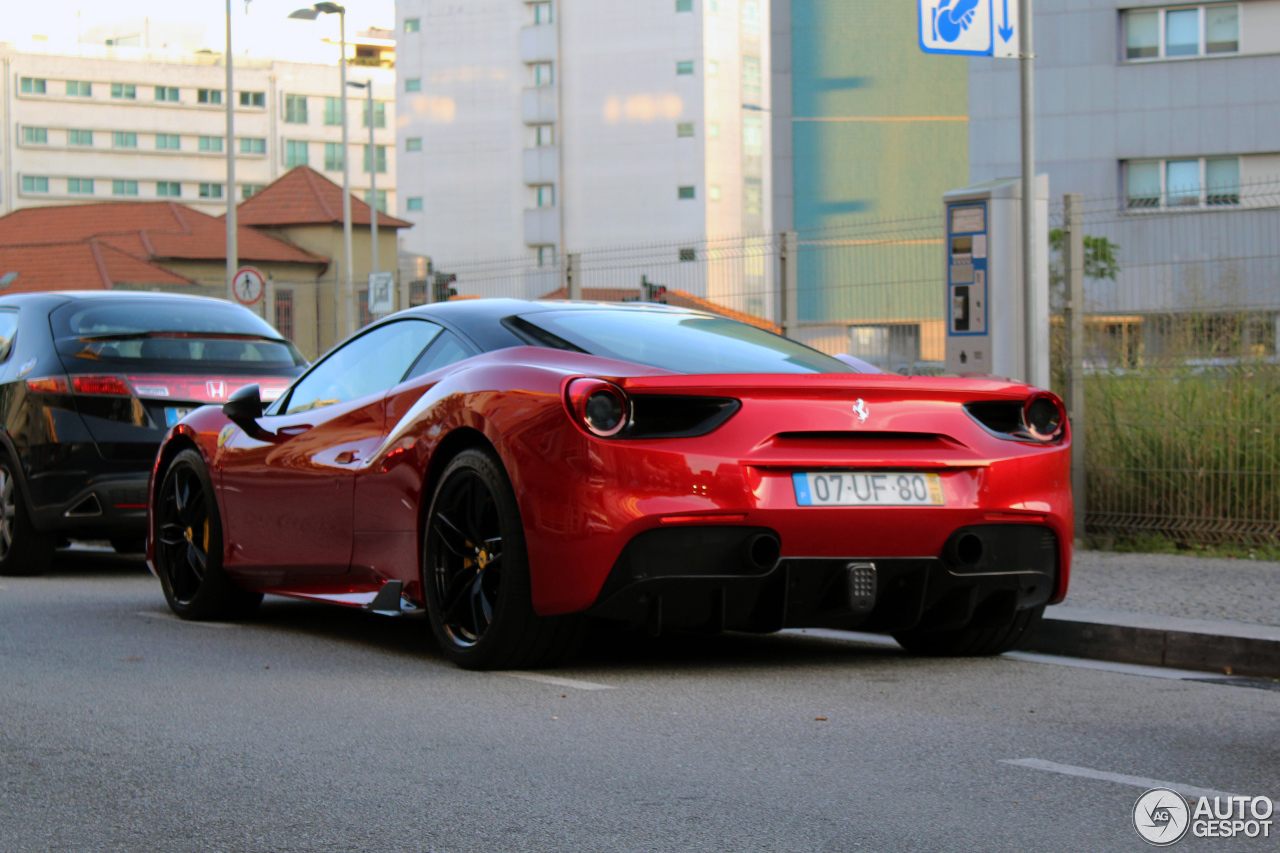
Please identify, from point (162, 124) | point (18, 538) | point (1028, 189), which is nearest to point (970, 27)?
point (1028, 189)

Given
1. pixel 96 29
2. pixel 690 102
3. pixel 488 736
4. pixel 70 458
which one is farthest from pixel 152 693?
pixel 96 29

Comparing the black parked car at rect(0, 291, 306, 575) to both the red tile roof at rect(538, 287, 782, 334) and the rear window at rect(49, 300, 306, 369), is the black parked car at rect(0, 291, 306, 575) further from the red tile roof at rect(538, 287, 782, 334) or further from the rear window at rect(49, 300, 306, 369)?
the red tile roof at rect(538, 287, 782, 334)

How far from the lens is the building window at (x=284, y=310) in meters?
21.8

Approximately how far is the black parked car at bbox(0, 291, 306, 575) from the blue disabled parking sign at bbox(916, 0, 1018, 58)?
4388 mm

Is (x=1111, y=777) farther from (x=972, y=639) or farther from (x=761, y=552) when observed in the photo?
(x=972, y=639)

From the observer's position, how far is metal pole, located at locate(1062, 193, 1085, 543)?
10.8 meters

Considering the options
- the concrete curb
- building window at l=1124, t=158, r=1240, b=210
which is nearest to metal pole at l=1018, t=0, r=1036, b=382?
the concrete curb

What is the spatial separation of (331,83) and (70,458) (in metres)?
107

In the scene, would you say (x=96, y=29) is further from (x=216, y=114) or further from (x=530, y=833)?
(x=530, y=833)

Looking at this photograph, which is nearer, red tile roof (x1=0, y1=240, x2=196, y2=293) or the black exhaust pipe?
the black exhaust pipe

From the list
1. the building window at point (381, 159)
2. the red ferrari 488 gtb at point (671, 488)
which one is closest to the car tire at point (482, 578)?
the red ferrari 488 gtb at point (671, 488)

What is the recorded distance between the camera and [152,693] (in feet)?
18.1

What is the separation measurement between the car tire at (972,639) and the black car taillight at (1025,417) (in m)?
0.70

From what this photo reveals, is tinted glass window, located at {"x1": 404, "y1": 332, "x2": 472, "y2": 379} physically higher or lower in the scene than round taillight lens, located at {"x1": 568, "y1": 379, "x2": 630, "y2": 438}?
higher
